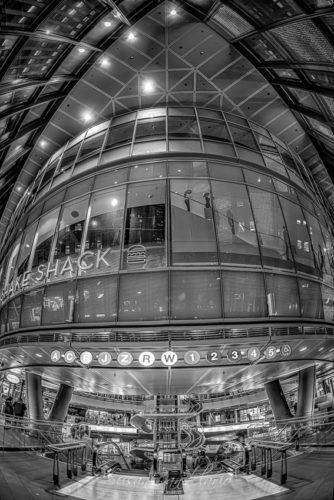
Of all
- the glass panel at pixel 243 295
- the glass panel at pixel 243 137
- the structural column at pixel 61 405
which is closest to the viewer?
the glass panel at pixel 243 295

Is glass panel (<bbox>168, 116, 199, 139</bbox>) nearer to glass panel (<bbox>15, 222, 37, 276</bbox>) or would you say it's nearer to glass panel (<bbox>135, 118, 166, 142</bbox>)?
glass panel (<bbox>135, 118, 166, 142</bbox>)

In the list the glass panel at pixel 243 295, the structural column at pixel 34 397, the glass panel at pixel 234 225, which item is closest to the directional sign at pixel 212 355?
the glass panel at pixel 243 295

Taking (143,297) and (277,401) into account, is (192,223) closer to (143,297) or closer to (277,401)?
(143,297)

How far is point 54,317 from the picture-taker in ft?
51.3

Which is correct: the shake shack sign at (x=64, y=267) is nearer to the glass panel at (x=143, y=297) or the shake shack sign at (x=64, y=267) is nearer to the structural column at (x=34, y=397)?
the glass panel at (x=143, y=297)

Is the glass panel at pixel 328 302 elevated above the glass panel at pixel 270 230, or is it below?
below

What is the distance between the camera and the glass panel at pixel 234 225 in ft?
50.4

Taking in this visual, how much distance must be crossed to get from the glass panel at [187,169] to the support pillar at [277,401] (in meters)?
14.0

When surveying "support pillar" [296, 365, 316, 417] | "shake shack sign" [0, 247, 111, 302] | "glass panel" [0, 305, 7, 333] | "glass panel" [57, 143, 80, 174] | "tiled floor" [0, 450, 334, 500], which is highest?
"glass panel" [57, 143, 80, 174]

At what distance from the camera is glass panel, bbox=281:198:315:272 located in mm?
16797

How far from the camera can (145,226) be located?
51.6 ft

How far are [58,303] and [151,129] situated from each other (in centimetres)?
1170

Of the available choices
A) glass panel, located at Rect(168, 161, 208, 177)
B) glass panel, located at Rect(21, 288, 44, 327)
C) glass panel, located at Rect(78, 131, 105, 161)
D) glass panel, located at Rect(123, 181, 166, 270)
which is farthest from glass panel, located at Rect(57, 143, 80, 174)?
glass panel, located at Rect(21, 288, 44, 327)

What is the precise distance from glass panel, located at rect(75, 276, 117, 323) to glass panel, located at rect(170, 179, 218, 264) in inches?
126
